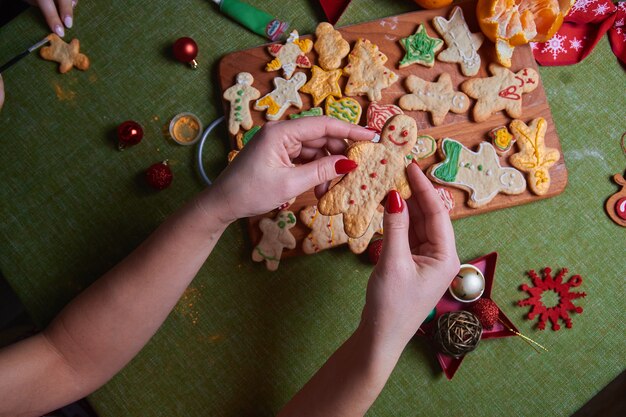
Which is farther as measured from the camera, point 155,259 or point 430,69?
point 430,69

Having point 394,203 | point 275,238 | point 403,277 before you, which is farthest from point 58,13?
point 403,277

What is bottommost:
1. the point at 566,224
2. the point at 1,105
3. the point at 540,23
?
the point at 566,224

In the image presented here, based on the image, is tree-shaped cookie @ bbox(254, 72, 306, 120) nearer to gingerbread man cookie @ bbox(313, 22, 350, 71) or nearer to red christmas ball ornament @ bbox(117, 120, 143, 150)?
gingerbread man cookie @ bbox(313, 22, 350, 71)

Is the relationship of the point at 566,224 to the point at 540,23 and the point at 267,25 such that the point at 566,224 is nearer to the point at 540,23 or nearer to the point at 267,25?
the point at 540,23

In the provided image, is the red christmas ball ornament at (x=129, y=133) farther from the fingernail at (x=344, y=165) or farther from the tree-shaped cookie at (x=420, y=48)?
the tree-shaped cookie at (x=420, y=48)

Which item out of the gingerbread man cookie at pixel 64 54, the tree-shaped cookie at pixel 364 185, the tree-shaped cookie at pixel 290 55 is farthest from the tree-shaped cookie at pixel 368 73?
the gingerbread man cookie at pixel 64 54

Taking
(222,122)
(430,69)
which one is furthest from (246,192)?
(430,69)
